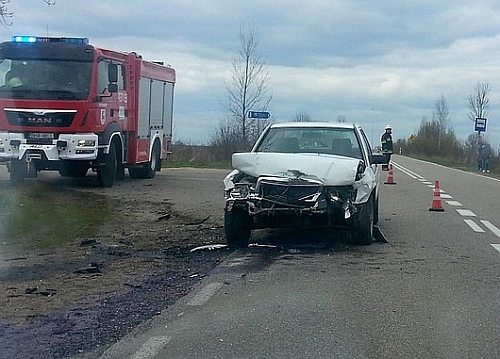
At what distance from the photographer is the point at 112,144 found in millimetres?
19969

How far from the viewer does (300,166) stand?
1067 cm

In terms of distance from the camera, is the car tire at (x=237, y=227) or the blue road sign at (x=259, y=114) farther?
the blue road sign at (x=259, y=114)

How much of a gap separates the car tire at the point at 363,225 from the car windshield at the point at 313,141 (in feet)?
3.88

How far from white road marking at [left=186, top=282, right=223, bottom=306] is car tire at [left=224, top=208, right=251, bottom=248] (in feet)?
8.01

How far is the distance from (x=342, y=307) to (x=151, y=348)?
210 cm

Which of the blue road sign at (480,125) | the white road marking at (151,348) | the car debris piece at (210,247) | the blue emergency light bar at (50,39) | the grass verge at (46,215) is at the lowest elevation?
the grass verge at (46,215)

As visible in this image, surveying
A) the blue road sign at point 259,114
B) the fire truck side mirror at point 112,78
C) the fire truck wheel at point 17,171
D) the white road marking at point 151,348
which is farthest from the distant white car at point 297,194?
the blue road sign at point 259,114

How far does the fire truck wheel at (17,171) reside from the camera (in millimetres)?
18594

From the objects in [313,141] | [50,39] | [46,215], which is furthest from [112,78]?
[313,141]

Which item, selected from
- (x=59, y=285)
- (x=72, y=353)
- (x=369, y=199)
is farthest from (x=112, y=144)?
(x=72, y=353)

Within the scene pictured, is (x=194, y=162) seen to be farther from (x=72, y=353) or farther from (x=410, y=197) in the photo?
(x=72, y=353)

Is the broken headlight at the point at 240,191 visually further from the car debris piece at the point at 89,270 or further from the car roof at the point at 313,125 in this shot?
the car roof at the point at 313,125

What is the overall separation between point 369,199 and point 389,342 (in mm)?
5025

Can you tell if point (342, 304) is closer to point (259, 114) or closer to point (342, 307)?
point (342, 307)
